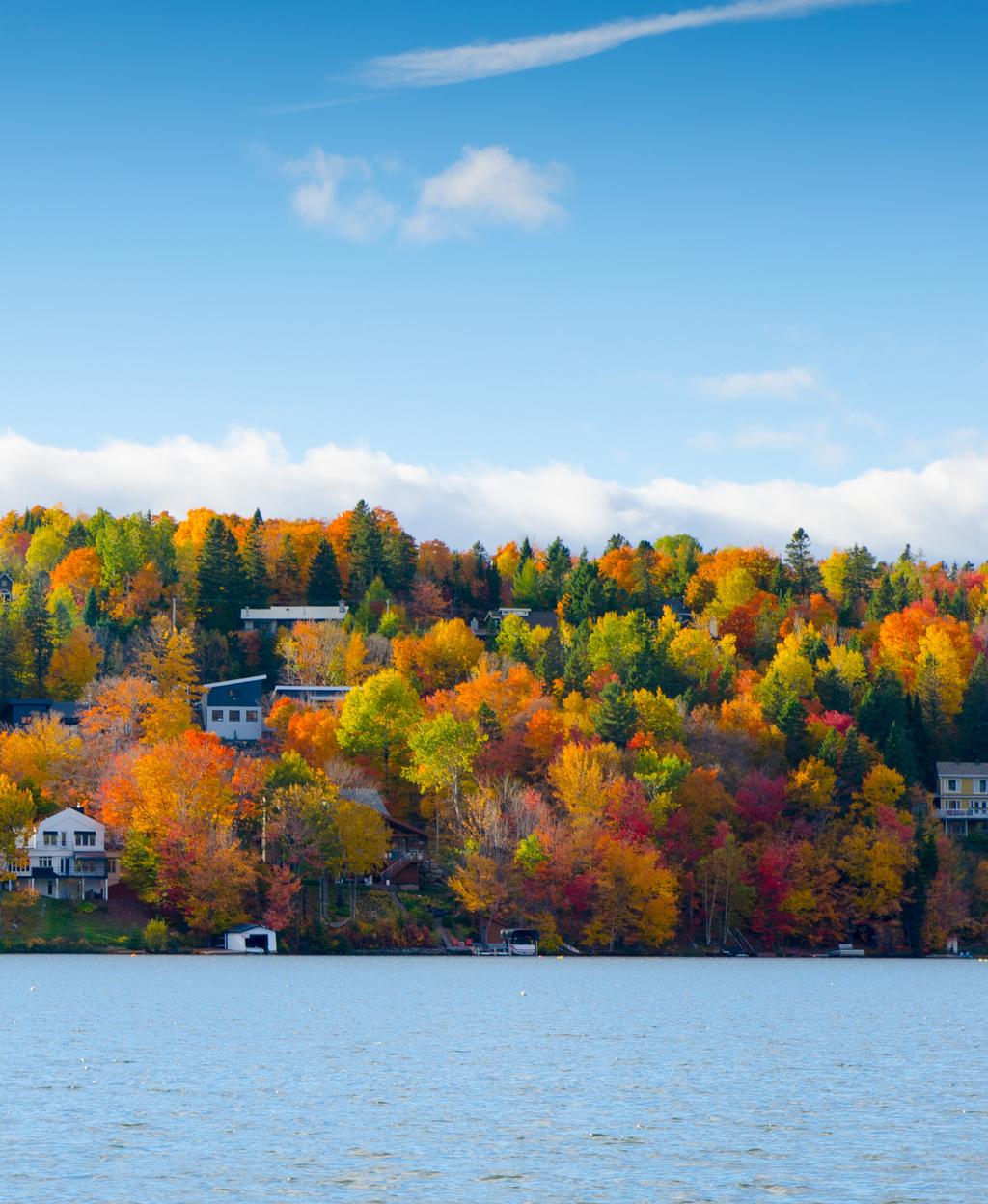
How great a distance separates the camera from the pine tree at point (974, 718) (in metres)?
176

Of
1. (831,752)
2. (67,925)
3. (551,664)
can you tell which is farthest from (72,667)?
(831,752)

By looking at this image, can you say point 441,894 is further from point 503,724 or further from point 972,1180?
point 972,1180

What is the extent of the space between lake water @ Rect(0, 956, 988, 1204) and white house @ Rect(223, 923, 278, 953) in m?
27.7

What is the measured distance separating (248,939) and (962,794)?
76549mm

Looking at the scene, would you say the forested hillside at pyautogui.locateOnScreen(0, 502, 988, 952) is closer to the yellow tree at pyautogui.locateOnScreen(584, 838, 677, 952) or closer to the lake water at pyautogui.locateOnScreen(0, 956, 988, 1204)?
the yellow tree at pyautogui.locateOnScreen(584, 838, 677, 952)

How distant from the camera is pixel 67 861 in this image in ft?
425

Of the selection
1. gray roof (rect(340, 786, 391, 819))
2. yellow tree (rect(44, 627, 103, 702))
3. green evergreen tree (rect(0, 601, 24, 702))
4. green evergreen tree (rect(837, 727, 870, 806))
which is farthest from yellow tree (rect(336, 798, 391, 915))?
yellow tree (rect(44, 627, 103, 702))

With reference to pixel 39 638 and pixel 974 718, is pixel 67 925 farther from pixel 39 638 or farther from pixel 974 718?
pixel 974 718

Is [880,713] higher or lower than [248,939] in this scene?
higher

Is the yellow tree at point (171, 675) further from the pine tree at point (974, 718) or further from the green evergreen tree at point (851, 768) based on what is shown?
the pine tree at point (974, 718)

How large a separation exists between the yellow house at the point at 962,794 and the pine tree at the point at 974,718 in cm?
600

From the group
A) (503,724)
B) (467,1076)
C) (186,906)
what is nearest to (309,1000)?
(467,1076)

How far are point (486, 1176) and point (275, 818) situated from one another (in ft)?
304

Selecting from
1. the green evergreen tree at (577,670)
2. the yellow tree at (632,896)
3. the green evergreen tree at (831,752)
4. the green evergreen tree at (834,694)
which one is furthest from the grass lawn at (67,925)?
the green evergreen tree at (834,694)
